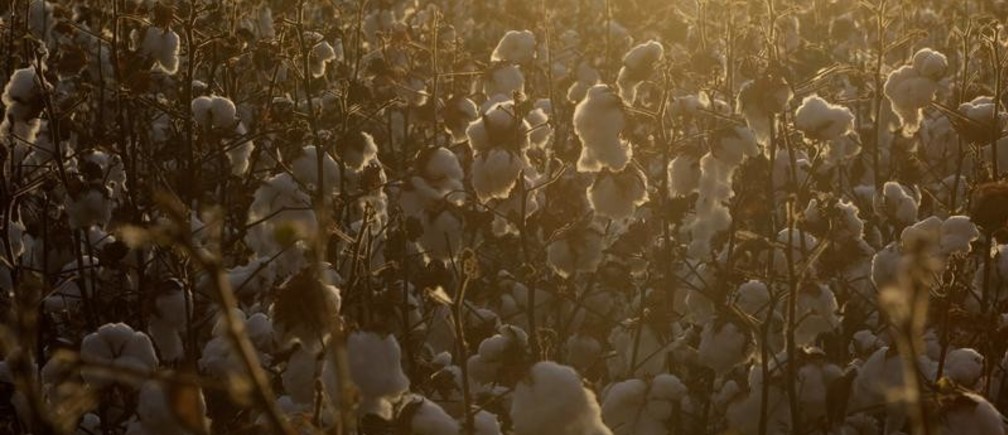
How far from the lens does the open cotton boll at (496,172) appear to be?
366 centimetres

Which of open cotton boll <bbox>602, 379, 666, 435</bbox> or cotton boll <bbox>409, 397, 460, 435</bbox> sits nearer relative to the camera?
cotton boll <bbox>409, 397, 460, 435</bbox>

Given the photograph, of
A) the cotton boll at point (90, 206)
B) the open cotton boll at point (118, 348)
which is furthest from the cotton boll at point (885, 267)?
the cotton boll at point (90, 206)

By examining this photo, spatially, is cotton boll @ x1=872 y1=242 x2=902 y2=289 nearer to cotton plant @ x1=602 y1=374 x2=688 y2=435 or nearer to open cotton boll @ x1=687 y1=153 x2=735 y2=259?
open cotton boll @ x1=687 y1=153 x2=735 y2=259

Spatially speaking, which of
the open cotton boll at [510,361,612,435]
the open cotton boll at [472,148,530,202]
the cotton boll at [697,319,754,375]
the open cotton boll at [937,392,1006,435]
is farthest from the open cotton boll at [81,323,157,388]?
the open cotton boll at [937,392,1006,435]

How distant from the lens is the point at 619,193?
12.6 ft

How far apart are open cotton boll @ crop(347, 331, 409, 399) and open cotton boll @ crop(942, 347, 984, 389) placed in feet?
5.33

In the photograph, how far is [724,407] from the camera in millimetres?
4105

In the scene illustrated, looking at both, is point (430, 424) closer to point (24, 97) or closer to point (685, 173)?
point (685, 173)

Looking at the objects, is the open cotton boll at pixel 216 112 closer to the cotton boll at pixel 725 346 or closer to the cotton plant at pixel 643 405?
the cotton plant at pixel 643 405

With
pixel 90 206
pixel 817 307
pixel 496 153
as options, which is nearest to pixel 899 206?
pixel 817 307

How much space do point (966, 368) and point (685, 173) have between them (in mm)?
1211

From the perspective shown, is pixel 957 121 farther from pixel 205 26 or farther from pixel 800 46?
pixel 800 46

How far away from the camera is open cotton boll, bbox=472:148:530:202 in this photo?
12.0 ft

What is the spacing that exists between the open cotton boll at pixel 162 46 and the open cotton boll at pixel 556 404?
3335 mm
